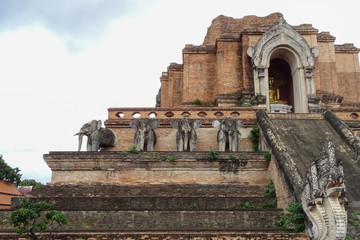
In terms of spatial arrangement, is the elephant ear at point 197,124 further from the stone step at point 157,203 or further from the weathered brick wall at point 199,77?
the weathered brick wall at point 199,77

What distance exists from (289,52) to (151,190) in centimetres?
1198

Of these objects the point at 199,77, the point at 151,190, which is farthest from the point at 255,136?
the point at 199,77

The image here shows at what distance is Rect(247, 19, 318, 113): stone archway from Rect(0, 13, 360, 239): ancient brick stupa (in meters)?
0.05

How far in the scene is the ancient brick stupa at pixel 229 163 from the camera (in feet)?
25.5

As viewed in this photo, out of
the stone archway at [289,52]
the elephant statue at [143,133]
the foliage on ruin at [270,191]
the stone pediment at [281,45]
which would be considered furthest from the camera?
the stone pediment at [281,45]

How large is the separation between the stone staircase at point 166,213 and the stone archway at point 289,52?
9.17 meters

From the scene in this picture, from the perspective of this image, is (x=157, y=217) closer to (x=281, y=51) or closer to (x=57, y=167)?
(x=57, y=167)

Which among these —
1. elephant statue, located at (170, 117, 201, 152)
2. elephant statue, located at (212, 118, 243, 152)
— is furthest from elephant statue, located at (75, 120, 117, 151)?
elephant statue, located at (212, 118, 243, 152)

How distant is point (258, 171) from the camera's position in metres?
11.6

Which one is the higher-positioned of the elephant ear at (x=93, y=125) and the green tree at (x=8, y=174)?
the green tree at (x=8, y=174)

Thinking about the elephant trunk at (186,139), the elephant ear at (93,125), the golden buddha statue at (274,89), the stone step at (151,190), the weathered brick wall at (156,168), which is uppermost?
the golden buddha statue at (274,89)

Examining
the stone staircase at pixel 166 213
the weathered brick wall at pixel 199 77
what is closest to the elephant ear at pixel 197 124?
the stone staircase at pixel 166 213

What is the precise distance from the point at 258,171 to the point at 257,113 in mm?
4018

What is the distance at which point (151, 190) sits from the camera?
34.6 feet
